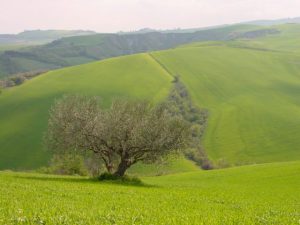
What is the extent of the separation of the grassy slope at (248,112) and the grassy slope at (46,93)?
16221 mm

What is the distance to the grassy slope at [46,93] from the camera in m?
127

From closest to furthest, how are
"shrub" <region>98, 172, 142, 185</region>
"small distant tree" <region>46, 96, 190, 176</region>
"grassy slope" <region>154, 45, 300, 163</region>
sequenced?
"shrub" <region>98, 172, 142, 185</region> < "small distant tree" <region>46, 96, 190, 176</region> < "grassy slope" <region>154, 45, 300, 163</region>

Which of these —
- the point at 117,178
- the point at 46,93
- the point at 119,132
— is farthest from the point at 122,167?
the point at 46,93

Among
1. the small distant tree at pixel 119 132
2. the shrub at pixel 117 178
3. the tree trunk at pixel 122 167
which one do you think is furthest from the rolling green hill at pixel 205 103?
the shrub at pixel 117 178

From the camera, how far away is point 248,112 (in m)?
162

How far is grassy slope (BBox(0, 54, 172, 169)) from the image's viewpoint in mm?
127312

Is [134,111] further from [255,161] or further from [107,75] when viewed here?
[107,75]

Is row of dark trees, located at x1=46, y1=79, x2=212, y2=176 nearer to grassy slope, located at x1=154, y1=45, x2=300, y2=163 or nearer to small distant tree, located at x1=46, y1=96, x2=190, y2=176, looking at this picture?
small distant tree, located at x1=46, y1=96, x2=190, y2=176

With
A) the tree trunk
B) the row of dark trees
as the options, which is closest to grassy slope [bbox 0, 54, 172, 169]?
the row of dark trees

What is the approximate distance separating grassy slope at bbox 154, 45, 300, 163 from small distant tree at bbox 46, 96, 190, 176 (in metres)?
78.5

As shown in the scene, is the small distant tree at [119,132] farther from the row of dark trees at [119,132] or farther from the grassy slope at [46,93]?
the grassy slope at [46,93]

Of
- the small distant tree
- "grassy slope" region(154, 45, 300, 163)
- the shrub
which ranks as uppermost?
the small distant tree

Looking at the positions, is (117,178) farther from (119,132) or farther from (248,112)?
(248,112)

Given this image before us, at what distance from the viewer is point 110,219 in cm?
1875
